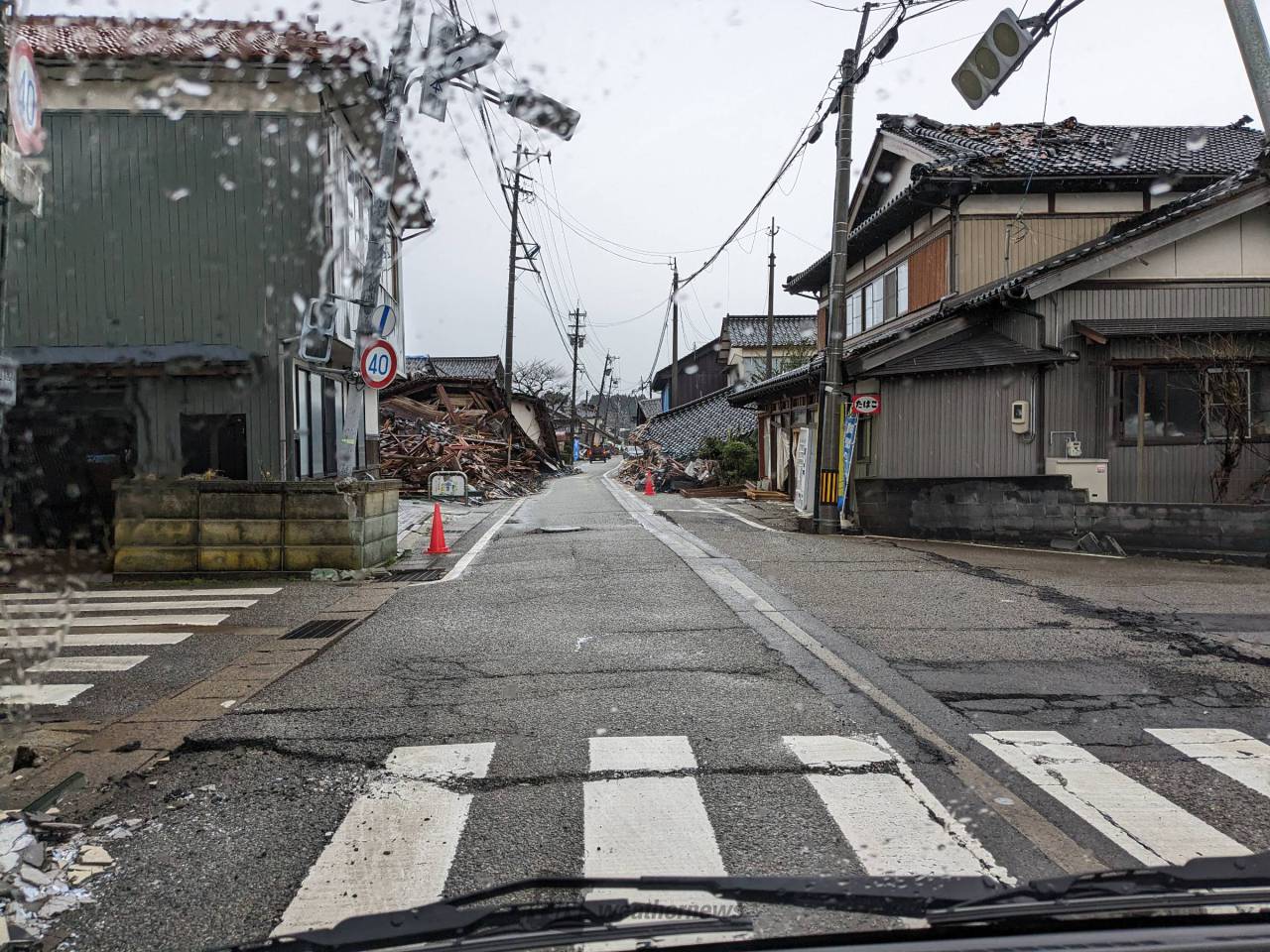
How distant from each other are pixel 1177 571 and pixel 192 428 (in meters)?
12.6

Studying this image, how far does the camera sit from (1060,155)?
57.1 feet

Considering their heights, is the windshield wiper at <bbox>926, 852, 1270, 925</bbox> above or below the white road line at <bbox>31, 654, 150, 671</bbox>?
above

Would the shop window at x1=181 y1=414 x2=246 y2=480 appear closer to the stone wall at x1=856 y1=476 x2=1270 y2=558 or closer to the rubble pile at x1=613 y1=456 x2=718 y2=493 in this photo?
the stone wall at x1=856 y1=476 x2=1270 y2=558

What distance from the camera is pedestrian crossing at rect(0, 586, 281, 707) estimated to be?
5776mm

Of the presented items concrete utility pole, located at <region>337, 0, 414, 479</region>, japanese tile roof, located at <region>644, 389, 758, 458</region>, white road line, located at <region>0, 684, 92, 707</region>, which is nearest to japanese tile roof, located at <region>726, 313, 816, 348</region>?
japanese tile roof, located at <region>644, 389, 758, 458</region>

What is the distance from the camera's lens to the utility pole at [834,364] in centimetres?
1468

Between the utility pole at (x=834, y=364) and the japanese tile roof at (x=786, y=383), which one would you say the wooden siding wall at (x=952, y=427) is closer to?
the utility pole at (x=834, y=364)

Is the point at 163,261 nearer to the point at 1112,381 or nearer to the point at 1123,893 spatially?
the point at 1123,893

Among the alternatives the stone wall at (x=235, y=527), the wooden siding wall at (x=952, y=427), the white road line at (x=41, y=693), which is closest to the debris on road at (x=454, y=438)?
the wooden siding wall at (x=952, y=427)

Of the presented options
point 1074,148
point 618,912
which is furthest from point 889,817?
point 1074,148

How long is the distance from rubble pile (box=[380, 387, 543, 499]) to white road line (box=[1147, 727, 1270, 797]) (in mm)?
21789

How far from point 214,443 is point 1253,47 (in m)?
12.2

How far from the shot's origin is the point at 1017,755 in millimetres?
4031

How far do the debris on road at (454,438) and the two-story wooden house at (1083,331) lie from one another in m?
12.7
